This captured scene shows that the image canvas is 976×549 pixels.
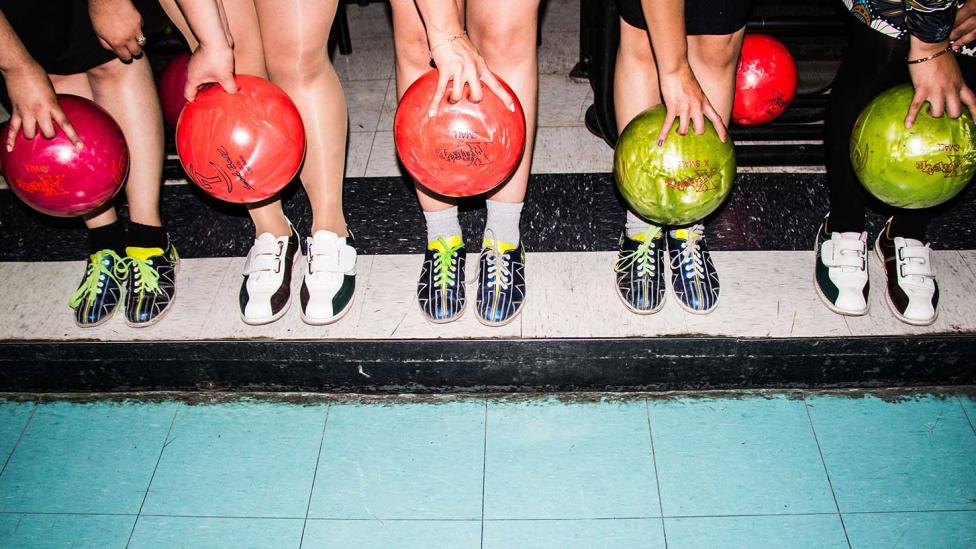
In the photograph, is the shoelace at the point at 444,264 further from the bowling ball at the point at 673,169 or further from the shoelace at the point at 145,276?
the shoelace at the point at 145,276

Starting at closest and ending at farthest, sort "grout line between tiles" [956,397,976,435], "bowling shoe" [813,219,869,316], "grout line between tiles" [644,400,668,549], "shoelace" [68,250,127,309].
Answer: "grout line between tiles" [644,400,668,549] → "grout line between tiles" [956,397,976,435] → "bowling shoe" [813,219,869,316] → "shoelace" [68,250,127,309]

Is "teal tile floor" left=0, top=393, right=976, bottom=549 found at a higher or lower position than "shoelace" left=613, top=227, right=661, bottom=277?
lower

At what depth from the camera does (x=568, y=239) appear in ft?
6.59

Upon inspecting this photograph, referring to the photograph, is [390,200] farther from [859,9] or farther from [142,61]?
[859,9]

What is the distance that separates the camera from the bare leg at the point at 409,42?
Answer: 147 centimetres

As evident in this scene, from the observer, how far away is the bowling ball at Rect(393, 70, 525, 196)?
131 cm

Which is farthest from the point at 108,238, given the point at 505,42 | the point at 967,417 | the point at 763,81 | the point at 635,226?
the point at 967,417

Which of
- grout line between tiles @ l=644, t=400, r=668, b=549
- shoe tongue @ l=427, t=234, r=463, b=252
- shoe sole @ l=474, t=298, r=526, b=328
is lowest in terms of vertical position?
grout line between tiles @ l=644, t=400, r=668, b=549

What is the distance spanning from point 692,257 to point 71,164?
5.25 feet

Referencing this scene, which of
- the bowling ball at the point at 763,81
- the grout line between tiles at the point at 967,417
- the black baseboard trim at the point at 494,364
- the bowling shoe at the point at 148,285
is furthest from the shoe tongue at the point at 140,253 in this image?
the grout line between tiles at the point at 967,417

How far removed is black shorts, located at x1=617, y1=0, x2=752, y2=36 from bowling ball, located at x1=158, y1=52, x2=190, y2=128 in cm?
143

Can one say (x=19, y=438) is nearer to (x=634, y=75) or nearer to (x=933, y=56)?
(x=634, y=75)

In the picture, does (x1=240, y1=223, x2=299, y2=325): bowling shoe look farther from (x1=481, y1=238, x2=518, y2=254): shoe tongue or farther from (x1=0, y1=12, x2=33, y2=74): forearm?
(x1=0, y1=12, x2=33, y2=74): forearm

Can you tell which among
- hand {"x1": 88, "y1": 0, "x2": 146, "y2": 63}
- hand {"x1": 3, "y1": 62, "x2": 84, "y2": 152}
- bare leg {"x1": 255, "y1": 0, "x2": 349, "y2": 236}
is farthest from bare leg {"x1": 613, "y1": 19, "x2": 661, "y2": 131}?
hand {"x1": 3, "y1": 62, "x2": 84, "y2": 152}
